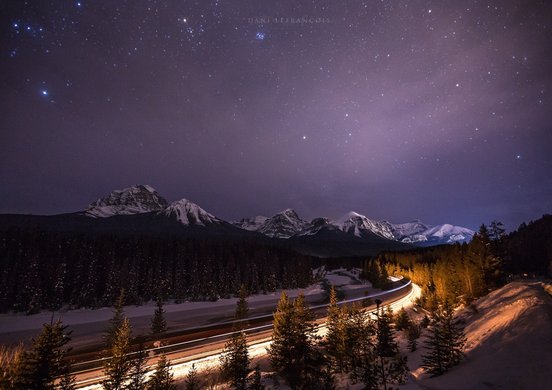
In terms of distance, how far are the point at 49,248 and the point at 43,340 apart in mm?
63148

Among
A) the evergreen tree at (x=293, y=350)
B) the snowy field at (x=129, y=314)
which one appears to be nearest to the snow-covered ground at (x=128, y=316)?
the snowy field at (x=129, y=314)

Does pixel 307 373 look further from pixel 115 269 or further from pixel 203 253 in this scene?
pixel 203 253

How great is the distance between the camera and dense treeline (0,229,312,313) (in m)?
55.4

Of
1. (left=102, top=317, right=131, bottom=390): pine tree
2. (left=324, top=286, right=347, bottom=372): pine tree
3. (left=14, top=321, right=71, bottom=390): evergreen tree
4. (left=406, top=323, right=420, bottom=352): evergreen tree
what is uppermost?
(left=14, top=321, right=71, bottom=390): evergreen tree

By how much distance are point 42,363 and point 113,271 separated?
2122 inches

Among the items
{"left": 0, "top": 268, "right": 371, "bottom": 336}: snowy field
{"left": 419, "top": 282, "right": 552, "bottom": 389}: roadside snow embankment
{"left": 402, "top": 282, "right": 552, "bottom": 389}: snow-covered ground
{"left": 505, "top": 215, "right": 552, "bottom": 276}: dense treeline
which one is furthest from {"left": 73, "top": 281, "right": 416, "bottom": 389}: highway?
{"left": 505, "top": 215, "right": 552, "bottom": 276}: dense treeline

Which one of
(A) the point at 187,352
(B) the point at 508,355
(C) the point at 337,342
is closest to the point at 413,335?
(C) the point at 337,342

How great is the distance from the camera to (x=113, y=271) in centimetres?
6188

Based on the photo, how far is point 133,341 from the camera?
35062 millimetres

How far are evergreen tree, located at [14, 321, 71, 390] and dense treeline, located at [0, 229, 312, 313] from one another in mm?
50016

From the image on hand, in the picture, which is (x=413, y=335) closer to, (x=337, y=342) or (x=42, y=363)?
(x=337, y=342)

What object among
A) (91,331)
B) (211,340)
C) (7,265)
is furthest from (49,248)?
(211,340)

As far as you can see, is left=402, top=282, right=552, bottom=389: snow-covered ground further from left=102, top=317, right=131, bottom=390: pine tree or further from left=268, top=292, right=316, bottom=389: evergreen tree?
left=102, top=317, right=131, bottom=390: pine tree

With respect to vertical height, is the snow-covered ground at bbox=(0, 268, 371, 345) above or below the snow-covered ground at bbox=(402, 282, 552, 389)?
below
